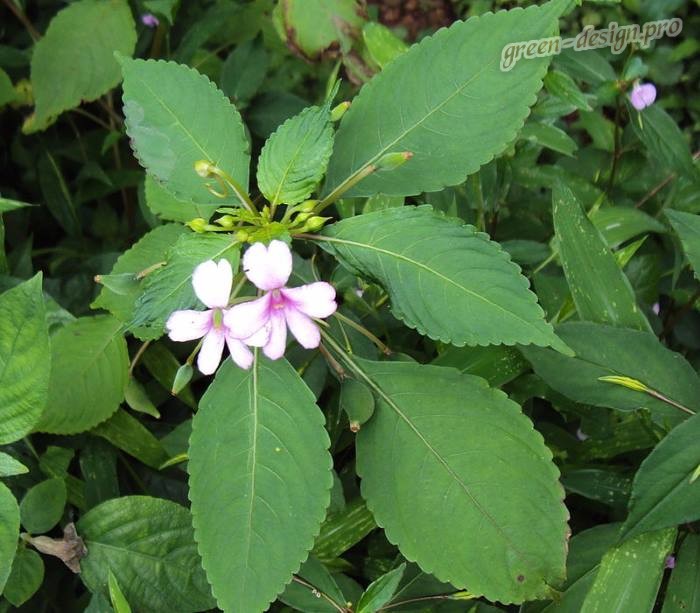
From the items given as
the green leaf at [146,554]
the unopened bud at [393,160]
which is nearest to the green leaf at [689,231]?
the unopened bud at [393,160]

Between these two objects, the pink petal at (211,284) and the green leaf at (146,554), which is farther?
the green leaf at (146,554)

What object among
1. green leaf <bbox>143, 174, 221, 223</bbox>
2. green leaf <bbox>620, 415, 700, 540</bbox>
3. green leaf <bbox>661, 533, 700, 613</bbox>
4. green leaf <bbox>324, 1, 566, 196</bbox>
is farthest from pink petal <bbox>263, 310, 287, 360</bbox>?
green leaf <bbox>661, 533, 700, 613</bbox>

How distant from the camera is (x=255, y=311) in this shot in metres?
0.74

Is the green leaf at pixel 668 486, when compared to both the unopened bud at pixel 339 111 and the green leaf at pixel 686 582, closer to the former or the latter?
the green leaf at pixel 686 582

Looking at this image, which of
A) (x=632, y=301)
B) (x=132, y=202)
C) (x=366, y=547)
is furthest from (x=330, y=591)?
(x=132, y=202)

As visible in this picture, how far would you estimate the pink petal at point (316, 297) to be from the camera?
0.74 m

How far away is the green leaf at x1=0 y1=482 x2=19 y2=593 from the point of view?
905 mm

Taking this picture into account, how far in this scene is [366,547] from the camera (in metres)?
1.23

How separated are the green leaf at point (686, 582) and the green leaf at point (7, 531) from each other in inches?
31.5

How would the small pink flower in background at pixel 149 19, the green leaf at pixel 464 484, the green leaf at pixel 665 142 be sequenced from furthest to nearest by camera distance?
1. the small pink flower in background at pixel 149 19
2. the green leaf at pixel 665 142
3. the green leaf at pixel 464 484

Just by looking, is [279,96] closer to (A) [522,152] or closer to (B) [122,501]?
(A) [522,152]

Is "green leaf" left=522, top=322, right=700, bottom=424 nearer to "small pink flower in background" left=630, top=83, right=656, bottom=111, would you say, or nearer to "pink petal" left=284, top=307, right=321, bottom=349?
"pink petal" left=284, top=307, right=321, bottom=349

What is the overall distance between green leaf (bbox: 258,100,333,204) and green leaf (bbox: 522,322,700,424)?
38 centimetres

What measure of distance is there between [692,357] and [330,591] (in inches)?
30.1
